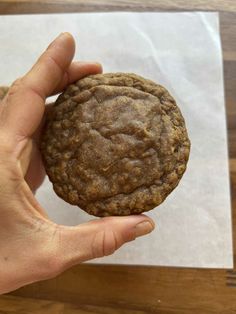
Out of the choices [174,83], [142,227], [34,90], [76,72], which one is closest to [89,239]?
[142,227]

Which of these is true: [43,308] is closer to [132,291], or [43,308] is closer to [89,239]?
[132,291]

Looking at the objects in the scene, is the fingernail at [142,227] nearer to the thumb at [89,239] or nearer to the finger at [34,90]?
the thumb at [89,239]

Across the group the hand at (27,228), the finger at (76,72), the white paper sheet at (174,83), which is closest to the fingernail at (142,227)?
the hand at (27,228)

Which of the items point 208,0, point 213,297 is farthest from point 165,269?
point 208,0

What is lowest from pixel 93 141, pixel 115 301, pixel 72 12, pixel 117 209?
pixel 115 301

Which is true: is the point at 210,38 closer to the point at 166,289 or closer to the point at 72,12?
the point at 72,12

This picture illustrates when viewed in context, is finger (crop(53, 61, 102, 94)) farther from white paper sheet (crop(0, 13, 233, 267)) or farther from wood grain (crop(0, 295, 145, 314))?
wood grain (crop(0, 295, 145, 314))
